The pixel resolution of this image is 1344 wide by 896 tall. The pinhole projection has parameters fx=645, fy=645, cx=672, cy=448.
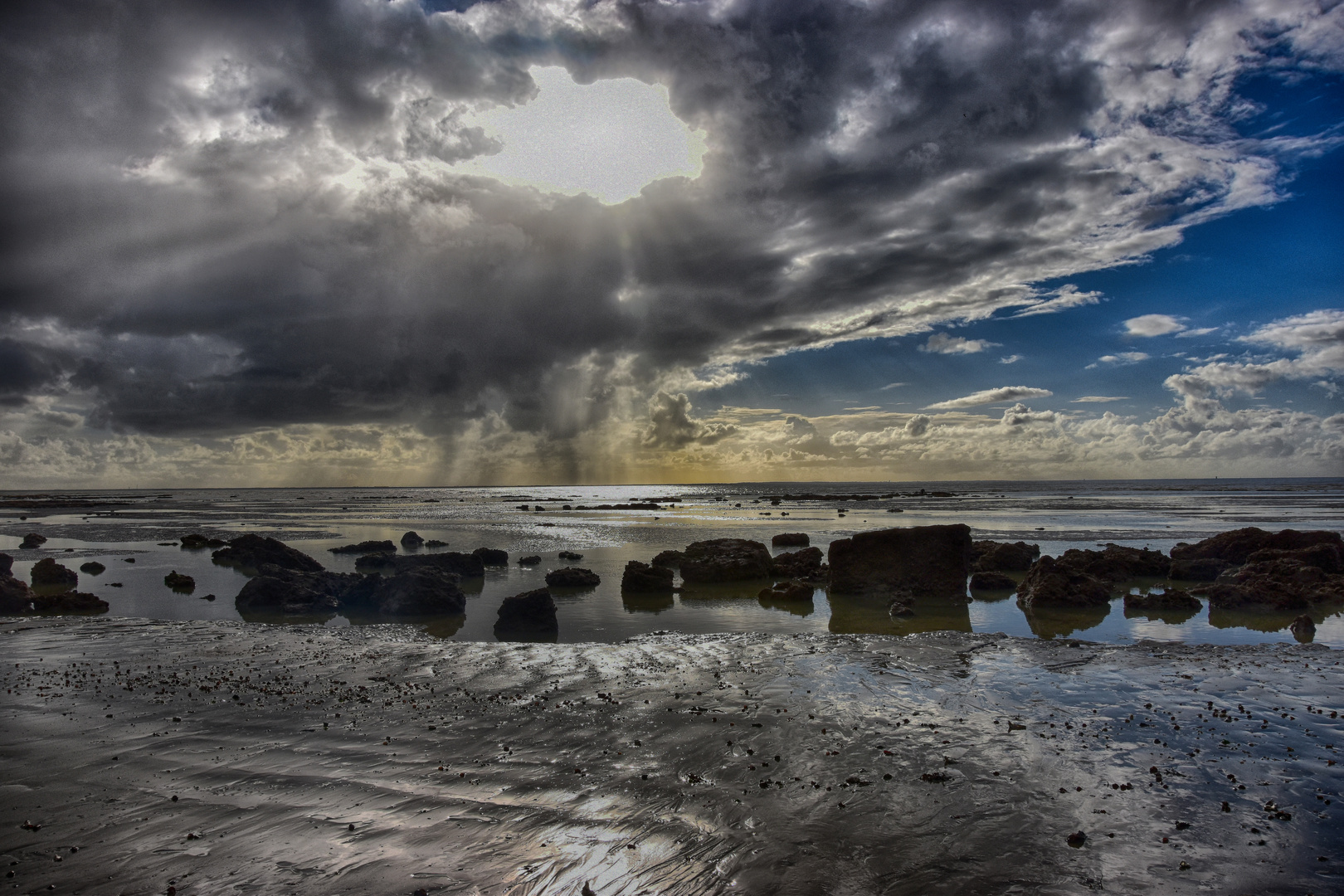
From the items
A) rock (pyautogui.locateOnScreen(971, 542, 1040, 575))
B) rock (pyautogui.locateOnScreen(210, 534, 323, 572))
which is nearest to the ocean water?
rock (pyautogui.locateOnScreen(210, 534, 323, 572))

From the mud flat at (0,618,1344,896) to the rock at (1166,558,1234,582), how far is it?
613 inches

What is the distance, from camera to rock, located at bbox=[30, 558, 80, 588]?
27.6 metres

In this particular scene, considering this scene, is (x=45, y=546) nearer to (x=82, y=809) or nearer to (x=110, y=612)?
(x=110, y=612)

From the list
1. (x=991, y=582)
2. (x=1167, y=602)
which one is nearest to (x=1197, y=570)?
(x=1167, y=602)

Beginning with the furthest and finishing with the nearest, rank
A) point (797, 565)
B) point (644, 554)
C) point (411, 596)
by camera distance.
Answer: point (644, 554) < point (797, 565) < point (411, 596)

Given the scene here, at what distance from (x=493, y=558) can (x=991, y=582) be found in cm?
2412

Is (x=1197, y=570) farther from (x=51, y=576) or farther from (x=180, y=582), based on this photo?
(x=51, y=576)

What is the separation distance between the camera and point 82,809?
24.6ft

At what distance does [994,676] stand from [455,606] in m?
16.1

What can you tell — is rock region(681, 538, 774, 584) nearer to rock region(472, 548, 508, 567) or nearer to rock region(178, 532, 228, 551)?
rock region(472, 548, 508, 567)

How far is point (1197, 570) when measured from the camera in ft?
90.0

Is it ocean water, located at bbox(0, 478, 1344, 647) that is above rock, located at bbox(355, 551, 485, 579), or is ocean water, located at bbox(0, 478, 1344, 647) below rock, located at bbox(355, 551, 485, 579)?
below

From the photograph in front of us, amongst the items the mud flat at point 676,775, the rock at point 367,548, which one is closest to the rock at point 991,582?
the mud flat at point 676,775

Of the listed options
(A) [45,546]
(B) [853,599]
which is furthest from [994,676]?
(A) [45,546]
